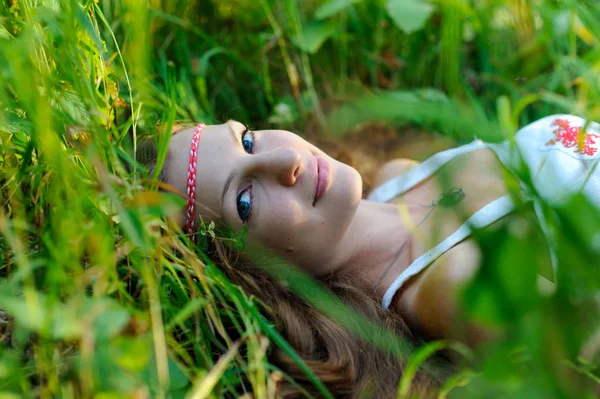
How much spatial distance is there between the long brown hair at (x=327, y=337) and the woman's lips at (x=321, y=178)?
262mm

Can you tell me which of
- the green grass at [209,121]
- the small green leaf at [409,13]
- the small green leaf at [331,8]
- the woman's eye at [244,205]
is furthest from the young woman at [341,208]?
the small green leaf at [331,8]

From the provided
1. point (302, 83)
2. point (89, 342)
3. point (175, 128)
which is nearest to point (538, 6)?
point (302, 83)

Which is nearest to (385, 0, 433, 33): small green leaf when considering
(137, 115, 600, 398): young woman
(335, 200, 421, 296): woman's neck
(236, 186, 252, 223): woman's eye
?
(137, 115, 600, 398): young woman

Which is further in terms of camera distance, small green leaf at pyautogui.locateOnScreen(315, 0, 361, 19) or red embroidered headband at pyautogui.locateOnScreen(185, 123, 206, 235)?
small green leaf at pyautogui.locateOnScreen(315, 0, 361, 19)

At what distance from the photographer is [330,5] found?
2438 mm

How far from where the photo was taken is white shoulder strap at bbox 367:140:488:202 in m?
2.11

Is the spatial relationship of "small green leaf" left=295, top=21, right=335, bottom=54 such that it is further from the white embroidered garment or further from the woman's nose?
the woman's nose

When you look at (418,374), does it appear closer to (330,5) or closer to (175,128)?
(175,128)

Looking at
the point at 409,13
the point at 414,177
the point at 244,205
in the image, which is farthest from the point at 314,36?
the point at 244,205

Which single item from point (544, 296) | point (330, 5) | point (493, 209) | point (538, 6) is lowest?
point (493, 209)

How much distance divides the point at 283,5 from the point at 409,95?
0.67 m

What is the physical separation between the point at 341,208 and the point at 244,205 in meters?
0.27

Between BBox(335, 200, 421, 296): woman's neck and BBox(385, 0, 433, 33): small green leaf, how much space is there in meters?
0.85

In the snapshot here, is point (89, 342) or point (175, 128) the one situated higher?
point (89, 342)
